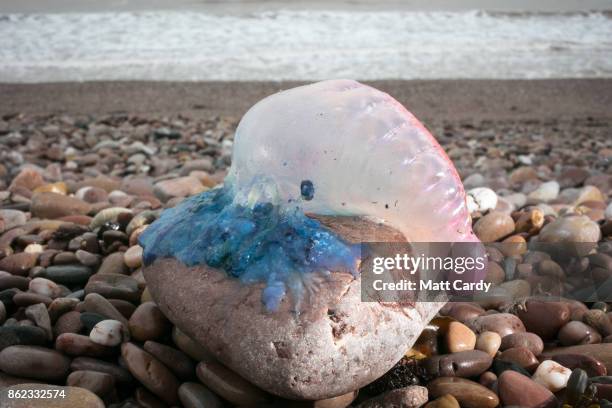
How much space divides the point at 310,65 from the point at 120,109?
3461mm

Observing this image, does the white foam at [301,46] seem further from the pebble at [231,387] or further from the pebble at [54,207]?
the pebble at [231,387]

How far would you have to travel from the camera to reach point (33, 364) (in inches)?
89.7

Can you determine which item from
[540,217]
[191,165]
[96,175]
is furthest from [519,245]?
[96,175]

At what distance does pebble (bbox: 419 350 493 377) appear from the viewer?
2.37m

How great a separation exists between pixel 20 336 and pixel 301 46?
9844mm

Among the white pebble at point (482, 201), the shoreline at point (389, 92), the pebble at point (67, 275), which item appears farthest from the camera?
the shoreline at point (389, 92)

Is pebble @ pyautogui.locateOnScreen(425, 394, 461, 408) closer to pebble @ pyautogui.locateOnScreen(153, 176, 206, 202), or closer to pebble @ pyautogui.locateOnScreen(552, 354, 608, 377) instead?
pebble @ pyautogui.locateOnScreen(552, 354, 608, 377)

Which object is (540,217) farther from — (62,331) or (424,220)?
(62,331)

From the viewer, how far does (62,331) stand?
8.24 feet

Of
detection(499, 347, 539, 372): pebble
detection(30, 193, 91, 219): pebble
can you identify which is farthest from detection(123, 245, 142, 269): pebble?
detection(499, 347, 539, 372): pebble

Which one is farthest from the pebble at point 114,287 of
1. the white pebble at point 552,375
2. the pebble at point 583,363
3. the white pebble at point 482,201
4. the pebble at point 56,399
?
the white pebble at point 482,201

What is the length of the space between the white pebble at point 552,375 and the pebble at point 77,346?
160cm

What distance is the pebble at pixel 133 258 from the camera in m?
3.04

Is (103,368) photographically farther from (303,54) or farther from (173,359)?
(303,54)
